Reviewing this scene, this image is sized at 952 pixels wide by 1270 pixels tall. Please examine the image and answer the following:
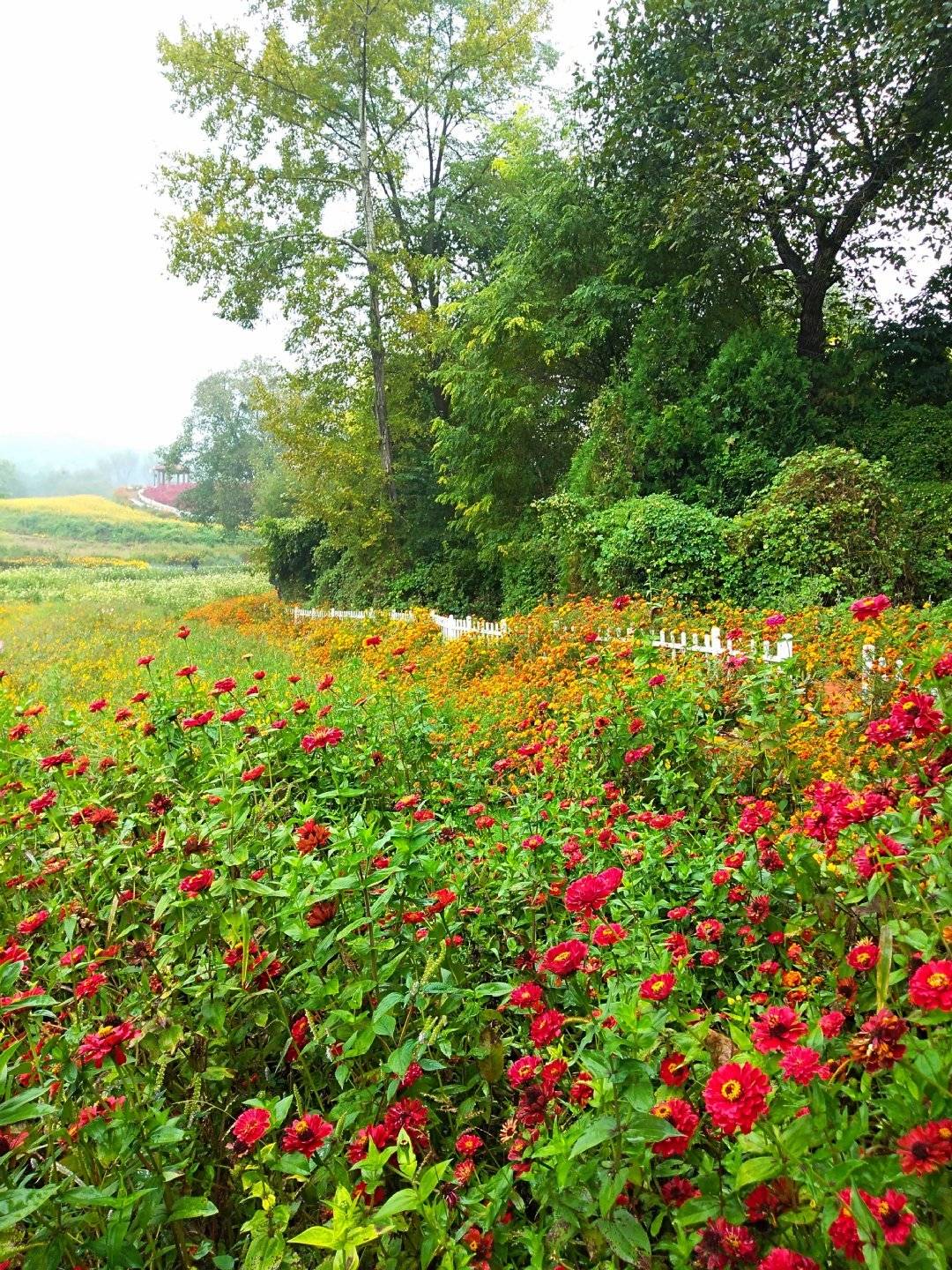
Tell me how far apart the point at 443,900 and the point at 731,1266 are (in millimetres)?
791

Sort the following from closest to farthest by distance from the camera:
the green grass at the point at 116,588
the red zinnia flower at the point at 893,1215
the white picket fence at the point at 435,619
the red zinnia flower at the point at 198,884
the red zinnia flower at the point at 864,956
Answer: the red zinnia flower at the point at 893,1215
the red zinnia flower at the point at 864,956
the red zinnia flower at the point at 198,884
the white picket fence at the point at 435,619
the green grass at the point at 116,588

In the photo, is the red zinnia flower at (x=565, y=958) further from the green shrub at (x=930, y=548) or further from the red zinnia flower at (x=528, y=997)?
the green shrub at (x=930, y=548)

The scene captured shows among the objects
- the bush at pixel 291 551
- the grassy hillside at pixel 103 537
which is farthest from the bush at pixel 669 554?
the grassy hillside at pixel 103 537

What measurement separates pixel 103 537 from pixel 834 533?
134 ft

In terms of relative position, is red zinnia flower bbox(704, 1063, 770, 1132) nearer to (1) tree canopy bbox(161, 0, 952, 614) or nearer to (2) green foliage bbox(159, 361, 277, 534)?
(1) tree canopy bbox(161, 0, 952, 614)

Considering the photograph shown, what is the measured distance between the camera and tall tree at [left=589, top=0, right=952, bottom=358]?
336 inches

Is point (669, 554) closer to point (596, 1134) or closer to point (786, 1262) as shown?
point (596, 1134)

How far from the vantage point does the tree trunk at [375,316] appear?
14344 mm

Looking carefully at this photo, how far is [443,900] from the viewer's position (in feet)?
5.16

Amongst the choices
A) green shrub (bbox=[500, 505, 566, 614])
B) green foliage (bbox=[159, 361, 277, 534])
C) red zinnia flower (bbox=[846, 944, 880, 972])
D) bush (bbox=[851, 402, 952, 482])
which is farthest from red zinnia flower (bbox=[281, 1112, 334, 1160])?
green foliage (bbox=[159, 361, 277, 534])

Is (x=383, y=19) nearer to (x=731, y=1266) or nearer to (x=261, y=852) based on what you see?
(x=261, y=852)

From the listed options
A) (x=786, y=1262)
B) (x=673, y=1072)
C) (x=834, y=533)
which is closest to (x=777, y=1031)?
(x=673, y=1072)

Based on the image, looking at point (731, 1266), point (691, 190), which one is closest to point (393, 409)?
point (691, 190)

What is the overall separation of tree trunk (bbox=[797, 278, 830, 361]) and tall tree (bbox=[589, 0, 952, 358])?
0.8 inches
